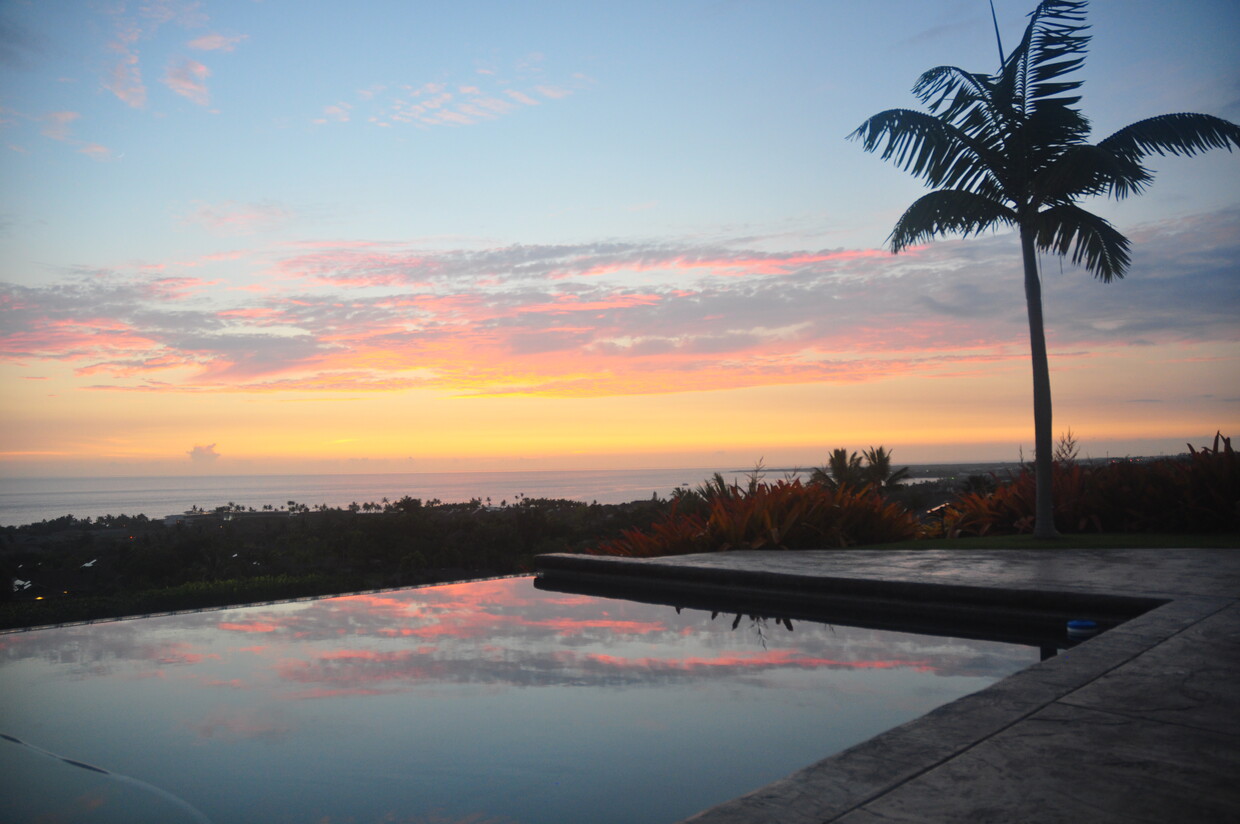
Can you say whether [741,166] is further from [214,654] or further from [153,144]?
[214,654]

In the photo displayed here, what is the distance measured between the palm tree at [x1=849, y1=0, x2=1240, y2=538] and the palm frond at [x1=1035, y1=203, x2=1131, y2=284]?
0.04 feet

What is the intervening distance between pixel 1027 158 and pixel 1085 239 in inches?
45.1

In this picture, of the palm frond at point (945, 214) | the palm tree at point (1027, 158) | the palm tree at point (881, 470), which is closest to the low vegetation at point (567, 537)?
the palm tree at point (1027, 158)

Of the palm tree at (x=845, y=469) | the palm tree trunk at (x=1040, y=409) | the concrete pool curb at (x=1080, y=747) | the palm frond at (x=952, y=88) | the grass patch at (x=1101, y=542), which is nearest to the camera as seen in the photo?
the concrete pool curb at (x=1080, y=747)

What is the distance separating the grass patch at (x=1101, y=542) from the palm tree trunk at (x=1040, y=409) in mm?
288

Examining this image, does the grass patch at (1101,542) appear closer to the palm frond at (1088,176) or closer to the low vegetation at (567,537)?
the low vegetation at (567,537)

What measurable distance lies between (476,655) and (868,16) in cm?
1050

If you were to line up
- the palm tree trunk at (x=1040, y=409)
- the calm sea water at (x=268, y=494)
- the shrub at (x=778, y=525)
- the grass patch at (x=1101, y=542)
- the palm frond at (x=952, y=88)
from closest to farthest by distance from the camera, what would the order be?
the grass patch at (x=1101, y=542) → the palm tree trunk at (x=1040, y=409) → the shrub at (x=778, y=525) → the palm frond at (x=952, y=88) → the calm sea water at (x=268, y=494)

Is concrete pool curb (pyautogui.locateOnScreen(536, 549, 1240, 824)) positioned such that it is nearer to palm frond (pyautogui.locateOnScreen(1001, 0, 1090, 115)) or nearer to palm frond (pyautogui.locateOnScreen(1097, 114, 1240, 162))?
palm frond (pyautogui.locateOnScreen(1097, 114, 1240, 162))

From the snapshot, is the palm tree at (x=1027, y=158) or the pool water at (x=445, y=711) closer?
the pool water at (x=445, y=711)

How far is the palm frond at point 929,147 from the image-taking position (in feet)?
28.5

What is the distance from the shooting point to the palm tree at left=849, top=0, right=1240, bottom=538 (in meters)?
8.40

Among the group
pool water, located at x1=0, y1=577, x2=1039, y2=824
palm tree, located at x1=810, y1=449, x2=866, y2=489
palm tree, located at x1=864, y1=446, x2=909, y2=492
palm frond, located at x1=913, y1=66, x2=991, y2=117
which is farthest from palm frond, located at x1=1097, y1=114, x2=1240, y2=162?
palm tree, located at x1=864, y1=446, x2=909, y2=492

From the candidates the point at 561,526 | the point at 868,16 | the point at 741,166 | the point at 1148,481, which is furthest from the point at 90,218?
Result: the point at 1148,481
